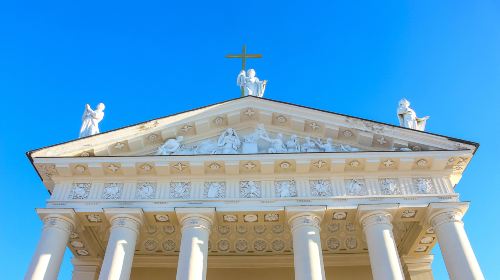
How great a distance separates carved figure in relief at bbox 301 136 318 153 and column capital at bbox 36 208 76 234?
7.45m

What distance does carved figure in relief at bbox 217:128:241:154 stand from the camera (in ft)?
51.7

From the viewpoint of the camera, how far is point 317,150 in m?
15.8

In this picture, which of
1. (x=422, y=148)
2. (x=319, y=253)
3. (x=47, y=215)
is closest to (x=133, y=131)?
(x=47, y=215)

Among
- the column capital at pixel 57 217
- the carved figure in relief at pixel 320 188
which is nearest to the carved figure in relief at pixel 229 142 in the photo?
the carved figure in relief at pixel 320 188

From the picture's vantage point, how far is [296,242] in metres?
13.7

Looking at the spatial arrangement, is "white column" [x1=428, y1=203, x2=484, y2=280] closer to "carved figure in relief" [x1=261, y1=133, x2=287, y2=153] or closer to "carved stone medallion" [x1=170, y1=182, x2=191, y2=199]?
"carved figure in relief" [x1=261, y1=133, x2=287, y2=153]

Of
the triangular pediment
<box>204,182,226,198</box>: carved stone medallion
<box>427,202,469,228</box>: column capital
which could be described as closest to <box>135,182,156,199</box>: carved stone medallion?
the triangular pediment

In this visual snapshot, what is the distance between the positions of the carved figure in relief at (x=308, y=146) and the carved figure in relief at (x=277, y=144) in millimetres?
665

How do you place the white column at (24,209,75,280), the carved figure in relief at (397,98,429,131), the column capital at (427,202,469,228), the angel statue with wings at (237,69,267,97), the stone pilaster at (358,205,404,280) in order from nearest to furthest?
1. the stone pilaster at (358,205,404,280)
2. the white column at (24,209,75,280)
3. the column capital at (427,202,469,228)
4. the carved figure in relief at (397,98,429,131)
5. the angel statue with wings at (237,69,267,97)

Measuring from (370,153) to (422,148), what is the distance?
1.78 metres

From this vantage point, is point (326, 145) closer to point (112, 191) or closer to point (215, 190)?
point (215, 190)

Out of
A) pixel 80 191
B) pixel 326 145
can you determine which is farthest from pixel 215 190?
pixel 80 191

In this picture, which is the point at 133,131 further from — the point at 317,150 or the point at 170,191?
the point at 317,150

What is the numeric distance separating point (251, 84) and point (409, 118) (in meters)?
5.77
